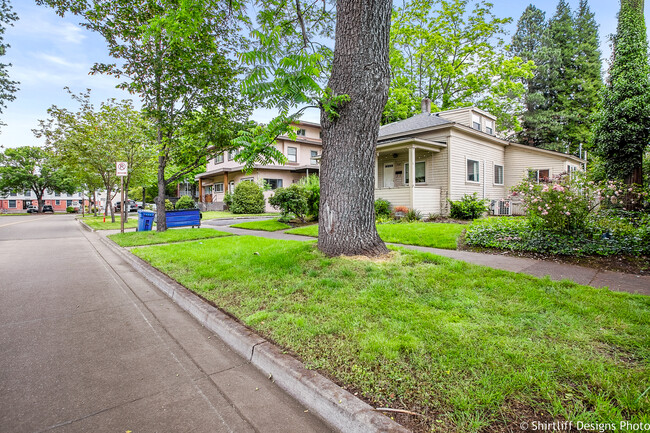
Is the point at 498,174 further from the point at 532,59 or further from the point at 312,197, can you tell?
the point at 532,59

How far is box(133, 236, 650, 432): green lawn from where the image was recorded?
6.21ft

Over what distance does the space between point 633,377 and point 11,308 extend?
7.22m

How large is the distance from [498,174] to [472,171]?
3782 millimetres

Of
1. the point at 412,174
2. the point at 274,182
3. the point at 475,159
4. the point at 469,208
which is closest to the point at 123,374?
the point at 412,174

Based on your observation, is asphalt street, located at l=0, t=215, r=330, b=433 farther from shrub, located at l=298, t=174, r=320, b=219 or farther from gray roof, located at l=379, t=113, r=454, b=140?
gray roof, located at l=379, t=113, r=454, b=140

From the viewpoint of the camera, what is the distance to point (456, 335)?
2709 millimetres

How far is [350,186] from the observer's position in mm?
5078

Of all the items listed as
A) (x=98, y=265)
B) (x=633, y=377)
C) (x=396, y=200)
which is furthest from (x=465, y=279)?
(x=396, y=200)

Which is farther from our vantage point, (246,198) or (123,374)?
(246,198)

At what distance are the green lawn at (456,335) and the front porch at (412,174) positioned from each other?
9.75 m

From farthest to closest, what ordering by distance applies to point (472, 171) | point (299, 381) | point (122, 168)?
point (472, 171) < point (122, 168) < point (299, 381)

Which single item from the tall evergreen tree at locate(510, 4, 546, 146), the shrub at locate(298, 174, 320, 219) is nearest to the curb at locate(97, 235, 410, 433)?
the shrub at locate(298, 174, 320, 219)

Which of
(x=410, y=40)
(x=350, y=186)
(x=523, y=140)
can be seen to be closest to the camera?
(x=350, y=186)

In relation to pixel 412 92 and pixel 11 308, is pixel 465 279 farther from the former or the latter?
pixel 412 92
